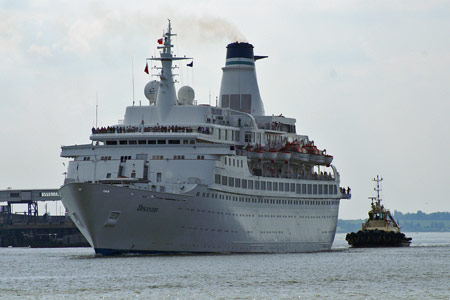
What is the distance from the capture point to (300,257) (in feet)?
252

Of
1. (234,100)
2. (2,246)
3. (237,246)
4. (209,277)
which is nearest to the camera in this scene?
(209,277)

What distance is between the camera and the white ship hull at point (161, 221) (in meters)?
64.8

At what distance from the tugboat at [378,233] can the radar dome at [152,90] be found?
116ft

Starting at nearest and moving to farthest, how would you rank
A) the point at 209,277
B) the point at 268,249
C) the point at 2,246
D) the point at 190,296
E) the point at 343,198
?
the point at 190,296, the point at 209,277, the point at 268,249, the point at 343,198, the point at 2,246

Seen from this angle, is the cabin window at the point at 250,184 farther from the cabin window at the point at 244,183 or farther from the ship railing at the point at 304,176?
the ship railing at the point at 304,176

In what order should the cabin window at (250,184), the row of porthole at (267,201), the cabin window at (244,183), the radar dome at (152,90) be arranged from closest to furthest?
the row of porthole at (267,201) → the cabin window at (244,183) → the cabin window at (250,184) → the radar dome at (152,90)

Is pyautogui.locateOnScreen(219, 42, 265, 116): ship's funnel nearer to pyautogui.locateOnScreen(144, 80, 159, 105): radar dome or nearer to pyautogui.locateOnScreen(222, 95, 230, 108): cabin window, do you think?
pyautogui.locateOnScreen(222, 95, 230, 108): cabin window

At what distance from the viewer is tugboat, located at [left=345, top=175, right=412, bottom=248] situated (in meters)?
106

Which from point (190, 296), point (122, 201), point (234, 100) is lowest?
point (190, 296)

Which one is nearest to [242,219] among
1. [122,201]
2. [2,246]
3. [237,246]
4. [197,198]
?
[237,246]

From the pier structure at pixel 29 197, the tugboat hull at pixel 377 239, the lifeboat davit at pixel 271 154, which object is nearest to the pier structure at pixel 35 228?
the pier structure at pixel 29 197

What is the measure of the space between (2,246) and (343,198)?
42567 mm

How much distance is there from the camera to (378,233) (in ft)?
349

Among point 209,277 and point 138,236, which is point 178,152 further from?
point 209,277
